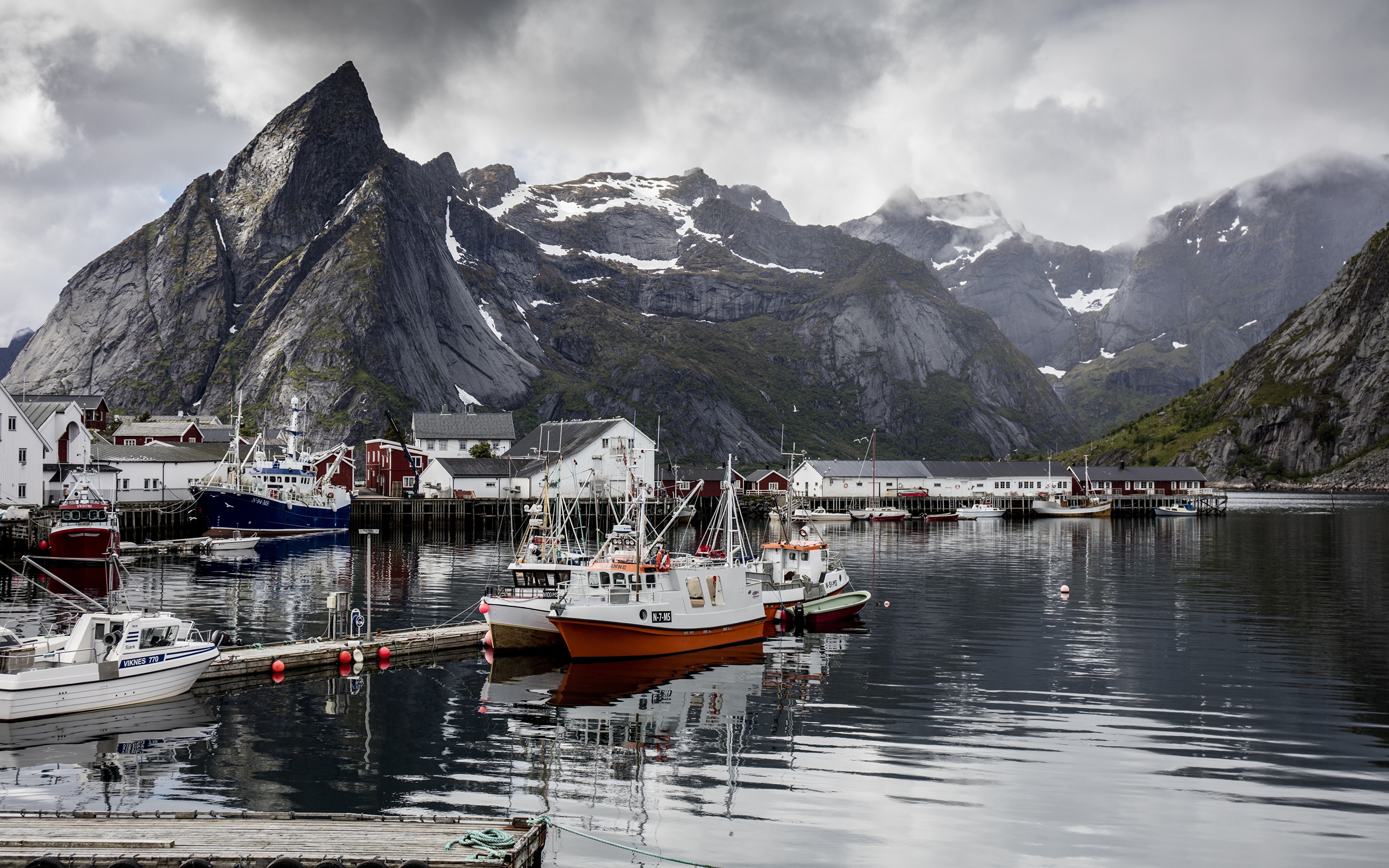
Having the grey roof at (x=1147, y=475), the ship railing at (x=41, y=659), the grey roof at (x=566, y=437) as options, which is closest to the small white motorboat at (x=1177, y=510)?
the grey roof at (x=1147, y=475)

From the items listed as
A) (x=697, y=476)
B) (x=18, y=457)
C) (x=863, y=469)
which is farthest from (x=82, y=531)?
(x=863, y=469)

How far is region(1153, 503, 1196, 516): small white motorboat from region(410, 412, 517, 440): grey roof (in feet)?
357

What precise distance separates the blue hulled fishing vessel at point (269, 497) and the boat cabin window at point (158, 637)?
6624cm

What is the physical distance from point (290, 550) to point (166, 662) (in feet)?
191

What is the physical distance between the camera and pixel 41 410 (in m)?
94.6

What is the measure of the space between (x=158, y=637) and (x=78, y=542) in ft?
137

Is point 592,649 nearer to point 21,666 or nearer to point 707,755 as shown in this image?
point 707,755

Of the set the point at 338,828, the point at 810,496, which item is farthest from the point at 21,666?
the point at 810,496

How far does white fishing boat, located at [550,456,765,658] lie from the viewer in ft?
124

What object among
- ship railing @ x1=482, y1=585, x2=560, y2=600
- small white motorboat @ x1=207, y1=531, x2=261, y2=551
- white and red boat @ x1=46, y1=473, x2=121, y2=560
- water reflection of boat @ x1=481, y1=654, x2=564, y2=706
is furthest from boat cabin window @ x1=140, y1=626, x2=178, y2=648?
small white motorboat @ x1=207, y1=531, x2=261, y2=551

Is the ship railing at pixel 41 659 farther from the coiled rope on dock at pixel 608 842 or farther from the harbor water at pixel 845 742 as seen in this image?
the coiled rope on dock at pixel 608 842

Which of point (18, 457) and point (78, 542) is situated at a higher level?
point (18, 457)

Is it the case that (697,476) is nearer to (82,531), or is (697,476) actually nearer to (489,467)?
(489,467)

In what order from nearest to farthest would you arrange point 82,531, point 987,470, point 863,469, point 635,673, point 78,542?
point 635,673 → point 82,531 → point 78,542 → point 863,469 → point 987,470
